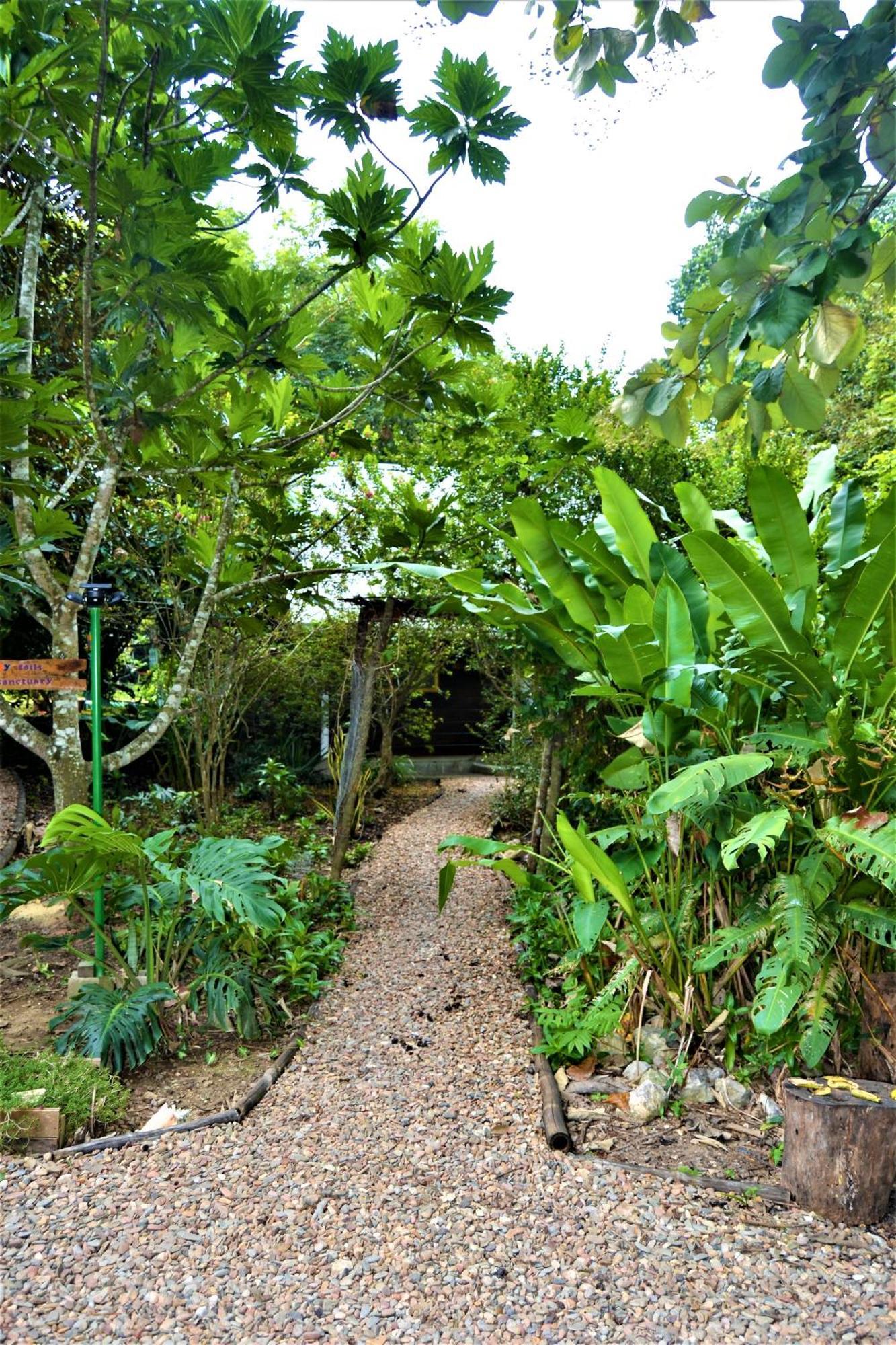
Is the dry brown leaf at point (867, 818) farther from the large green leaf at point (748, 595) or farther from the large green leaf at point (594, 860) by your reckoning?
the large green leaf at point (594, 860)

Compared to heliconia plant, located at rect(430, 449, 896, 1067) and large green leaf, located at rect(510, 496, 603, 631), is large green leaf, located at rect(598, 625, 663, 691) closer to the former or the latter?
heliconia plant, located at rect(430, 449, 896, 1067)

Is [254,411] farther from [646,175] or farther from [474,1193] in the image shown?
[474,1193]

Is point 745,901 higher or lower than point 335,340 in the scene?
lower

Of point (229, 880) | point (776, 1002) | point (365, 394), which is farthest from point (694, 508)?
point (229, 880)

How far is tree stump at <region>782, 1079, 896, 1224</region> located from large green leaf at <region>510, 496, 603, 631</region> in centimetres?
175

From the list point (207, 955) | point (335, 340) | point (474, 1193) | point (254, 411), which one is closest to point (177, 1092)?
point (207, 955)

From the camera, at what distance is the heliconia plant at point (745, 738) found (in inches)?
99.7

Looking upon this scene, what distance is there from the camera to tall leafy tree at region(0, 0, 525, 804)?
2.68 metres

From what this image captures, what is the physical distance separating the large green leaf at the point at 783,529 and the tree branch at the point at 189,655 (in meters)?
2.37

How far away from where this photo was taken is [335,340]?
645 inches

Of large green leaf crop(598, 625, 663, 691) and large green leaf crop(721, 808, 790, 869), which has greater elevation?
large green leaf crop(598, 625, 663, 691)

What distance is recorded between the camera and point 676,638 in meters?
2.91

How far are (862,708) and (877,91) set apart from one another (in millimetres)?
1722

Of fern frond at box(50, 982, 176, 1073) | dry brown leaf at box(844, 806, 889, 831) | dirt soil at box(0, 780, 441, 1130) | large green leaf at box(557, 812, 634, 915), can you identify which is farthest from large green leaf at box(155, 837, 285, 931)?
dry brown leaf at box(844, 806, 889, 831)
